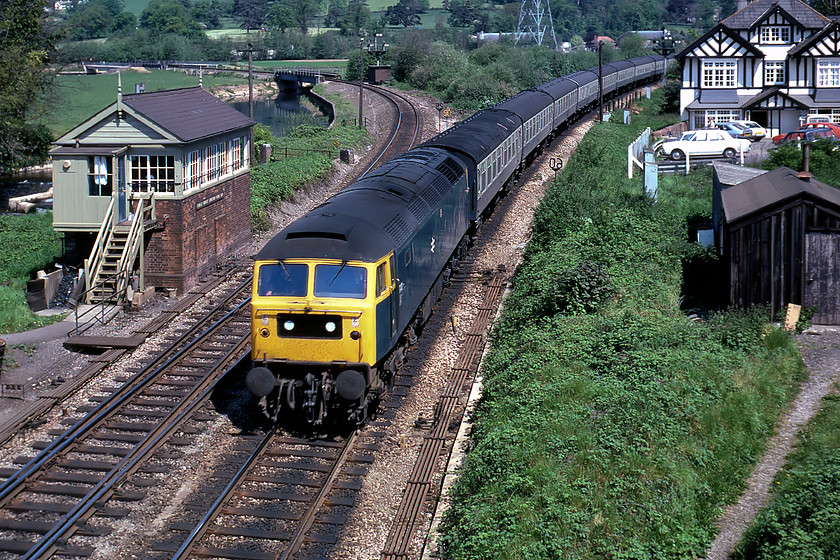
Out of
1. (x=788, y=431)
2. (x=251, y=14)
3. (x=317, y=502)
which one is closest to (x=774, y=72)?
(x=788, y=431)

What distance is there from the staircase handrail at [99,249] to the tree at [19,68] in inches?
587

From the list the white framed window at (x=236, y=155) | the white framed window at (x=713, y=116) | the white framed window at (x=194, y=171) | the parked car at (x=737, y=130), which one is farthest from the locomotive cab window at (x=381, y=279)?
the white framed window at (x=713, y=116)

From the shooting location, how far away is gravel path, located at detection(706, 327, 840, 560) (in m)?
11.1

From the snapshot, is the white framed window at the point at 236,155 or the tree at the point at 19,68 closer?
the white framed window at the point at 236,155

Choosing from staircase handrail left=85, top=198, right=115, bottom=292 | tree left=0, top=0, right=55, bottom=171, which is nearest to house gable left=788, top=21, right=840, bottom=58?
tree left=0, top=0, right=55, bottom=171

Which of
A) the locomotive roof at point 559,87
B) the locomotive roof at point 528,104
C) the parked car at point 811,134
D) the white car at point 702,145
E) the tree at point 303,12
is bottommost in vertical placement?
the white car at point 702,145

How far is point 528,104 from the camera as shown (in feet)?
117

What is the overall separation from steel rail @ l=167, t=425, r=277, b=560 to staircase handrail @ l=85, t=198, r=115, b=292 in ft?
27.8

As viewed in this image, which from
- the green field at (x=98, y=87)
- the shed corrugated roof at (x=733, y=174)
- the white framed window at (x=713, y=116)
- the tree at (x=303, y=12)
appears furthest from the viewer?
the tree at (x=303, y=12)

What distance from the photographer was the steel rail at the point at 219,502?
11141 millimetres

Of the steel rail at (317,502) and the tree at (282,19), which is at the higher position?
the tree at (282,19)

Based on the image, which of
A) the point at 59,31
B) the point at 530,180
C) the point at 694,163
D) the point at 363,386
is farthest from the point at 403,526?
the point at 59,31

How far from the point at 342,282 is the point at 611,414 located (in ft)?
14.5

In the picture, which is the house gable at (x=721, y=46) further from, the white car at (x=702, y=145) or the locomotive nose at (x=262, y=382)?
the locomotive nose at (x=262, y=382)
